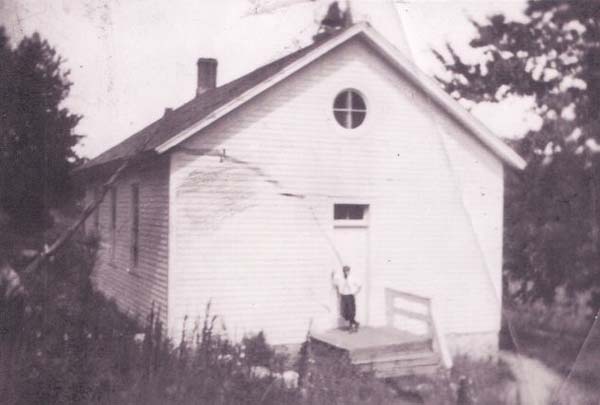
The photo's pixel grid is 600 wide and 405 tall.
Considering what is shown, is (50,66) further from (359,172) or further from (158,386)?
(359,172)

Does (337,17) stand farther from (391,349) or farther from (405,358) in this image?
(405,358)

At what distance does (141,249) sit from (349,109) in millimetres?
4734

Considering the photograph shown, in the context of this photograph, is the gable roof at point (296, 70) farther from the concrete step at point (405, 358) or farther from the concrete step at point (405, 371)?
the concrete step at point (405, 371)

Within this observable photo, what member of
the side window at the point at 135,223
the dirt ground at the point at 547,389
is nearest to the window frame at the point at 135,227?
the side window at the point at 135,223

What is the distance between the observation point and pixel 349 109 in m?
10.1

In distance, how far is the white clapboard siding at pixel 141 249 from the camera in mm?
9359

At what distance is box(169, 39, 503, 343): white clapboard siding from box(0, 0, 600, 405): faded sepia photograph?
1.4 inches

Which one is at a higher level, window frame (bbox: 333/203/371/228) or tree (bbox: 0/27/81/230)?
tree (bbox: 0/27/81/230)

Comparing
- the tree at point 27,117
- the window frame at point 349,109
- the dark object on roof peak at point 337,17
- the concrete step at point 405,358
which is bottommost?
the concrete step at point 405,358

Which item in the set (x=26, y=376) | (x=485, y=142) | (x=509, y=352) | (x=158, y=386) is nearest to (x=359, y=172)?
(x=485, y=142)

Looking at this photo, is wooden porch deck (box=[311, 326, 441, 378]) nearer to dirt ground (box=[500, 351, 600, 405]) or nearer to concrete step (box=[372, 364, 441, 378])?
concrete step (box=[372, 364, 441, 378])

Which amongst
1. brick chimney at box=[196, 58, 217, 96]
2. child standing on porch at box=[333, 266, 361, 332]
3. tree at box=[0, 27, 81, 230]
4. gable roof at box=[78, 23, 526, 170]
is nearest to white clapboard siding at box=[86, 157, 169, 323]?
gable roof at box=[78, 23, 526, 170]

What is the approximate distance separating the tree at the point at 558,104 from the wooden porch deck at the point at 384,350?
6.23 feet

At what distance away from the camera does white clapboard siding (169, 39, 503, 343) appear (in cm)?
903
